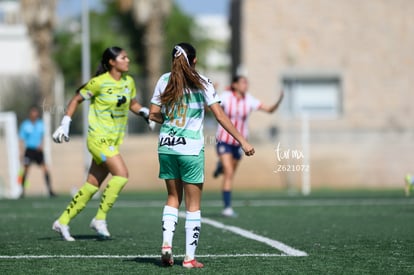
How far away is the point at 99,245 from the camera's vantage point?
1122 cm

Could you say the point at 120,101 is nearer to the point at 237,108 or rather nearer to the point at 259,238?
the point at 259,238

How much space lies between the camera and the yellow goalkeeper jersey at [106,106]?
1193cm

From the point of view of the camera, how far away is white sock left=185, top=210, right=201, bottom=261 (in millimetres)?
9133

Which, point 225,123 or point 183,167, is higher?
point 225,123

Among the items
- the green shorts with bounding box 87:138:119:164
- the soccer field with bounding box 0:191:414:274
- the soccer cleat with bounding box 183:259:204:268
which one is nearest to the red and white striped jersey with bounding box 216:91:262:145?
the soccer field with bounding box 0:191:414:274

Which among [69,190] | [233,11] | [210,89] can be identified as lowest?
[69,190]

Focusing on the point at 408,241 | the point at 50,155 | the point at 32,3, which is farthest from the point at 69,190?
the point at 408,241

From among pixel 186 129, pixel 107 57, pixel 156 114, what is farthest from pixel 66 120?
pixel 186 129

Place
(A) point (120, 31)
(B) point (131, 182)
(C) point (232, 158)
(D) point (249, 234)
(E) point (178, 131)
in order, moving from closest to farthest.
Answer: (E) point (178, 131) → (D) point (249, 234) → (C) point (232, 158) → (B) point (131, 182) → (A) point (120, 31)

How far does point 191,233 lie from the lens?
9.20 meters

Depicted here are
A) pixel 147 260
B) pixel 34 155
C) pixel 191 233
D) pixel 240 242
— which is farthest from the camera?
pixel 34 155

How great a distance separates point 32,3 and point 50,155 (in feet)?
32.9

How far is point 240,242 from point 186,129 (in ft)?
8.36

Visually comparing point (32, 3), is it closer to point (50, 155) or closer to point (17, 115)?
point (17, 115)
